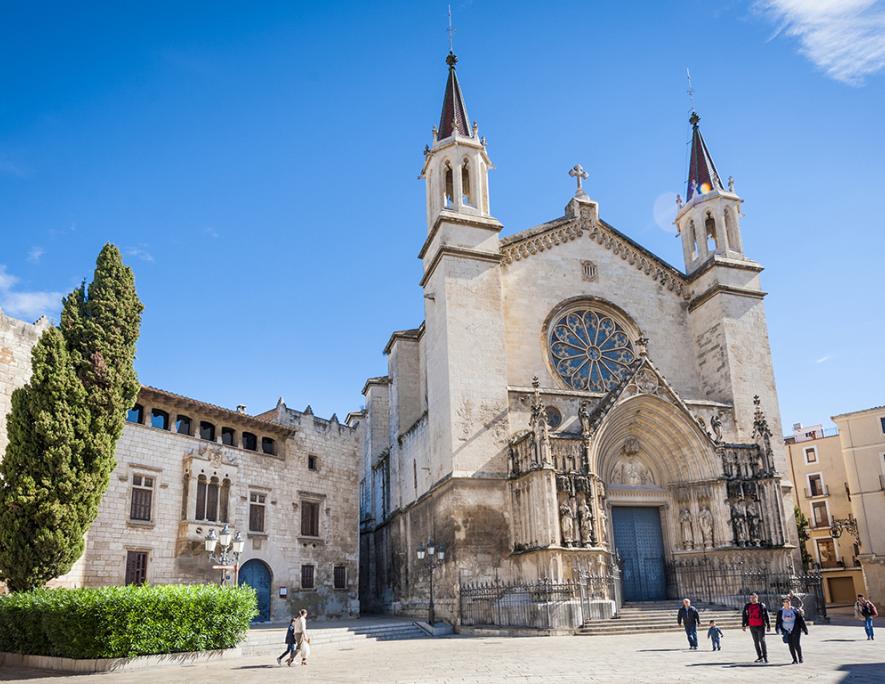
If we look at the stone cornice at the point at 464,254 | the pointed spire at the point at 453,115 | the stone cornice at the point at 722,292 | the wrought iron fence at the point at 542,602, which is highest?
the pointed spire at the point at 453,115

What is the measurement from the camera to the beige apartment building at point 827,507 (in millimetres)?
44062

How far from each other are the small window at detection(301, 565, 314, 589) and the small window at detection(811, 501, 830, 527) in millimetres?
32325

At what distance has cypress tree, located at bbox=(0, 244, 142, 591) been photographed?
1808 centimetres

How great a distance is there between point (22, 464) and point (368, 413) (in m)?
20.4

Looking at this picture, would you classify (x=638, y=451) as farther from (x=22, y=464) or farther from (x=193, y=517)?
(x=22, y=464)

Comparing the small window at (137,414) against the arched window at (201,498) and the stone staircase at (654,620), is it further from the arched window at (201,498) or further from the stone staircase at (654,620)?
the stone staircase at (654,620)

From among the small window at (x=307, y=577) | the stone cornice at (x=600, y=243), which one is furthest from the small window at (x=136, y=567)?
the stone cornice at (x=600, y=243)

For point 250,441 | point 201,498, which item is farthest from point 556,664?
point 250,441

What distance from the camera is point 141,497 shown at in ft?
80.0

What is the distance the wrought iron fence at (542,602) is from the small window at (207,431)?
1110cm

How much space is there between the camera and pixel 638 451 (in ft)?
86.8

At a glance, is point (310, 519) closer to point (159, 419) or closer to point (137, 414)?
point (159, 419)

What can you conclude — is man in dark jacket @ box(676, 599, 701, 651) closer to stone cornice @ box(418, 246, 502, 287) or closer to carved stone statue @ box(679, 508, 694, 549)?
carved stone statue @ box(679, 508, 694, 549)

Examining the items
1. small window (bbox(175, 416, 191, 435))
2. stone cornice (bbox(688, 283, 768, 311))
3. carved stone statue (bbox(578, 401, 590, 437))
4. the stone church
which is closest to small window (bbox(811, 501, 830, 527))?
the stone church
